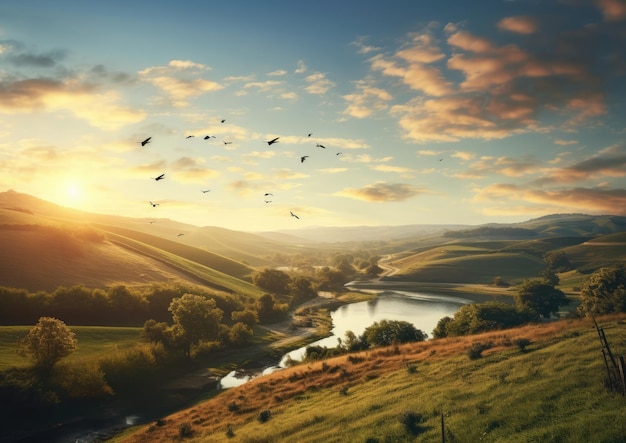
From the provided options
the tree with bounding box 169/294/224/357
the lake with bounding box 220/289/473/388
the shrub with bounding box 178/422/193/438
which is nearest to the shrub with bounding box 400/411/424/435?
the shrub with bounding box 178/422/193/438

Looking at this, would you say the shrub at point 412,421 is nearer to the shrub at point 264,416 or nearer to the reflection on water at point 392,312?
the shrub at point 264,416

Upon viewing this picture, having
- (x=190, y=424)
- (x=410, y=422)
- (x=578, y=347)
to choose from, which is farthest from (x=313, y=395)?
(x=578, y=347)

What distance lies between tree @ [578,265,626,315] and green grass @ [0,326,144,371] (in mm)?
110818

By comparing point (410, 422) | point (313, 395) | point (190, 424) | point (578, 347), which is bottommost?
point (190, 424)

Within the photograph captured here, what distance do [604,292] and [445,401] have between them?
9322 cm

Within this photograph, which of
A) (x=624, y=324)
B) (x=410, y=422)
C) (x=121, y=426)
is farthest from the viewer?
(x=121, y=426)

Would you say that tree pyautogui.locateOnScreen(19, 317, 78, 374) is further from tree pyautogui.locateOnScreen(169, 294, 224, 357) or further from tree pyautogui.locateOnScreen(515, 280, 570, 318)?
tree pyautogui.locateOnScreen(515, 280, 570, 318)

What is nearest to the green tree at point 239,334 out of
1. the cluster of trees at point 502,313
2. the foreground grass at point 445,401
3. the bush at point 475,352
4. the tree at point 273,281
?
the foreground grass at point 445,401

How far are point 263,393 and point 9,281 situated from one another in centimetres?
9763

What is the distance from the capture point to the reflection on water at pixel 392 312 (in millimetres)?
125375

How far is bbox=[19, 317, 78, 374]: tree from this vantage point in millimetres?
63344

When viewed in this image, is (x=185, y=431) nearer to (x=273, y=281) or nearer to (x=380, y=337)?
(x=380, y=337)

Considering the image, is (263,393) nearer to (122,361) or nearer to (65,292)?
(122,361)

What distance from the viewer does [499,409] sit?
2448 centimetres
